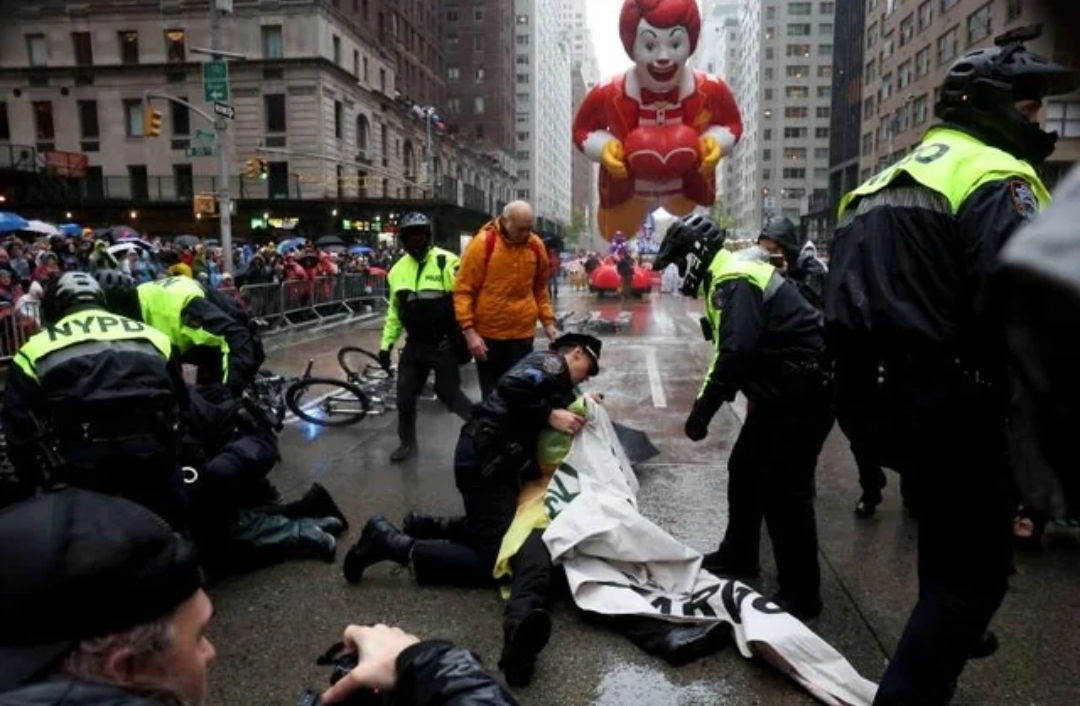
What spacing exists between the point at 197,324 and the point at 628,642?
3307 mm

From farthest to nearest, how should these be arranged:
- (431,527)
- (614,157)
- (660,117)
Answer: (614,157) → (660,117) → (431,527)

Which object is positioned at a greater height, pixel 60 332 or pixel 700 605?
pixel 60 332

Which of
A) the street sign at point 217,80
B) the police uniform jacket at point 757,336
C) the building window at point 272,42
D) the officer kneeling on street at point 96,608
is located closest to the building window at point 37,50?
the building window at point 272,42

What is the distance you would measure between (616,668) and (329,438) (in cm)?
486

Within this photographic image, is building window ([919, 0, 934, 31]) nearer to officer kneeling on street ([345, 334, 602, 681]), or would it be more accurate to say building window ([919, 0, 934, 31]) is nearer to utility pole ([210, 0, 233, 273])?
utility pole ([210, 0, 233, 273])

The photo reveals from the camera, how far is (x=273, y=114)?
46.1 metres

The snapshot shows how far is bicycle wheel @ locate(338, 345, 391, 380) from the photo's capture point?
31.4 feet

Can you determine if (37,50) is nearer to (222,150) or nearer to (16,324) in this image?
(222,150)

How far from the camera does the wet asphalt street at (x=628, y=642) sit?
3.30 m

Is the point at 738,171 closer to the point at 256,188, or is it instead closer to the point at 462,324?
the point at 256,188

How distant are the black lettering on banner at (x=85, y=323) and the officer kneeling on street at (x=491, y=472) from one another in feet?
5.37

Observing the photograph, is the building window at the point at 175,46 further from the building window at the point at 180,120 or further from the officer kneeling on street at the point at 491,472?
the officer kneeling on street at the point at 491,472

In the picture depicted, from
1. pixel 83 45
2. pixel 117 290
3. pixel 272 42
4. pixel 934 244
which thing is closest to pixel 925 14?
pixel 272 42

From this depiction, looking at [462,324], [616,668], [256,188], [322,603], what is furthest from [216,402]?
[256,188]
